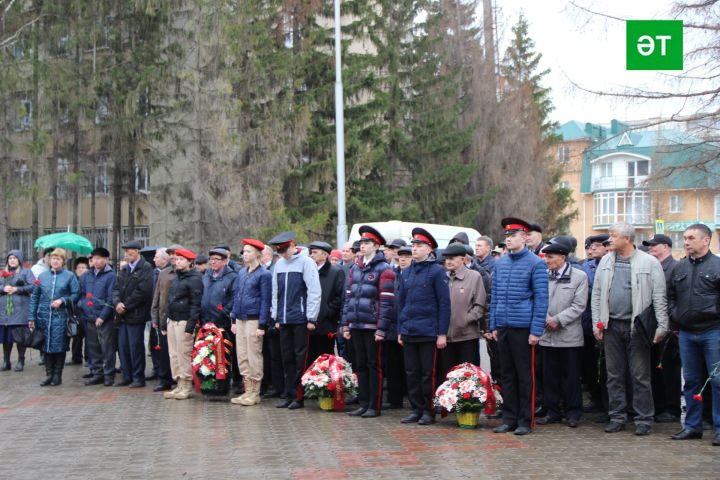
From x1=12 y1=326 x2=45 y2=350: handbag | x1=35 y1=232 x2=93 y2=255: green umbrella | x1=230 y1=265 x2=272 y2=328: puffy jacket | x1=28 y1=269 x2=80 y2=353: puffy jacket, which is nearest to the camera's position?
x1=230 y1=265 x2=272 y2=328: puffy jacket

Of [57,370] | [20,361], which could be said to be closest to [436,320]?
[57,370]

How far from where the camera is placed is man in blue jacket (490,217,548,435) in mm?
9445

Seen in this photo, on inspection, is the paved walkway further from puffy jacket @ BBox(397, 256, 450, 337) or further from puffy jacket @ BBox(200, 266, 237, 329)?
puffy jacket @ BBox(200, 266, 237, 329)

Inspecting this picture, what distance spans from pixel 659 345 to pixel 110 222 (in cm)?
2837

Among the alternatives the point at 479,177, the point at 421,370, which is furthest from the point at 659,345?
the point at 479,177

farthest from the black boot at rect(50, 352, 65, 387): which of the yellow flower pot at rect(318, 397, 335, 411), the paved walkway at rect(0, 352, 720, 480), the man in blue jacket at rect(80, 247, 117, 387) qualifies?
the yellow flower pot at rect(318, 397, 335, 411)

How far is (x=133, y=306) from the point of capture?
13.5 meters

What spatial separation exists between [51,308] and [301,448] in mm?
6839

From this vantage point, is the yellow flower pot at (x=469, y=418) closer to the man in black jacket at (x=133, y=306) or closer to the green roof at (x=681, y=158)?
the man in black jacket at (x=133, y=306)

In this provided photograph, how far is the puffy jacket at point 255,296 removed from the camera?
11805mm

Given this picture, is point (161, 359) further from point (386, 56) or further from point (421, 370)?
point (386, 56)

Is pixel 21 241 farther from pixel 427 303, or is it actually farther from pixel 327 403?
pixel 427 303

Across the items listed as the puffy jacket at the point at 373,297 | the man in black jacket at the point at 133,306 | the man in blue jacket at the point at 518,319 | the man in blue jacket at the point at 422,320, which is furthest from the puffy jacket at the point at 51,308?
the man in blue jacket at the point at 518,319

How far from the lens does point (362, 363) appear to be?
11.1 metres
